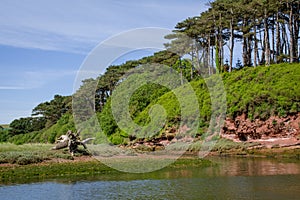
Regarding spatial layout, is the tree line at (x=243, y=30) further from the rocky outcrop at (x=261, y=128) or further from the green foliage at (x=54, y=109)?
the green foliage at (x=54, y=109)

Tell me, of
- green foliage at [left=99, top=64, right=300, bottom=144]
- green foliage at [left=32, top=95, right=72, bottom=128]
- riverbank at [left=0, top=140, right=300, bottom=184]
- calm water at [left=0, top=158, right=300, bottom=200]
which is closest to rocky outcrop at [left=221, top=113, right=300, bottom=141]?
green foliage at [left=99, top=64, right=300, bottom=144]

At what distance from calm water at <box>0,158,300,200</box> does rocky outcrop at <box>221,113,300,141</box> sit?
61.9 ft

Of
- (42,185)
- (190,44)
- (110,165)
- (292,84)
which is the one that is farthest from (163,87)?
(42,185)

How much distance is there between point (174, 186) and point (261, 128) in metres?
30.8

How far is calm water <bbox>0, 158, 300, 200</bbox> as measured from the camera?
2130 centimetres

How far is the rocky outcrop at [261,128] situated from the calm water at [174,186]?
18.9 m

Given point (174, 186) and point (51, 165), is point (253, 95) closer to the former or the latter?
point (51, 165)

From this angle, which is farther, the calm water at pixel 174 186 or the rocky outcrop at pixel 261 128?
the rocky outcrop at pixel 261 128

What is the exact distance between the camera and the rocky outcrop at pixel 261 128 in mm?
49375

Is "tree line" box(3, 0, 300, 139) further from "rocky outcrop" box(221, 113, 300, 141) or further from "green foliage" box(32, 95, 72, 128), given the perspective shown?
"green foliage" box(32, 95, 72, 128)

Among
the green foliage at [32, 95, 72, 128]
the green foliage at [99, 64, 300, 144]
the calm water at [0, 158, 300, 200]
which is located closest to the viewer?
the calm water at [0, 158, 300, 200]

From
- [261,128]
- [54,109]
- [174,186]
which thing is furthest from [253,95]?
[54,109]

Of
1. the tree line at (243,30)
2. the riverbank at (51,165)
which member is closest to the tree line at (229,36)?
the tree line at (243,30)

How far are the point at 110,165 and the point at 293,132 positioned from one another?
24440mm
